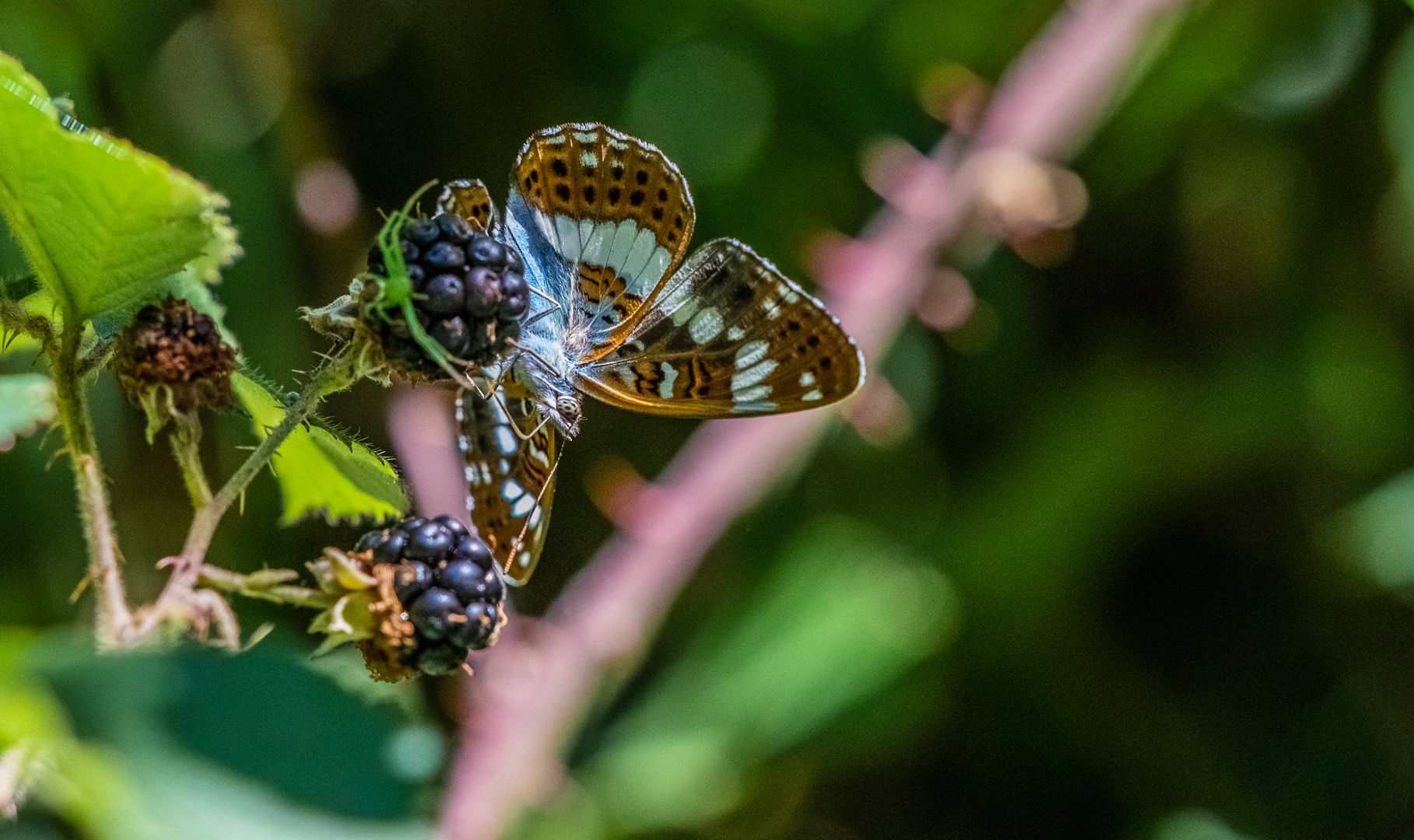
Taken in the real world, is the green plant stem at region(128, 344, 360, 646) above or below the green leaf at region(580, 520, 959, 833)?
above

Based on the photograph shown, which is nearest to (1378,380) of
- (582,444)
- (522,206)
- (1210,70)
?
(1210,70)

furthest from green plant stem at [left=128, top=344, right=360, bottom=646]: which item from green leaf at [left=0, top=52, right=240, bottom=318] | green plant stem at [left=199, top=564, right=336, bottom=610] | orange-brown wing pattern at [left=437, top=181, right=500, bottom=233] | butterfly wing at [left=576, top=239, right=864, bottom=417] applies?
butterfly wing at [left=576, top=239, right=864, bottom=417]

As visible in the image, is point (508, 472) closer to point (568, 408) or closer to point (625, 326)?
point (568, 408)

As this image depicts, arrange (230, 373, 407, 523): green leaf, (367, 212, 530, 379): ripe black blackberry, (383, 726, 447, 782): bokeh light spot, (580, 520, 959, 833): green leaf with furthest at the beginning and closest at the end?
1. (580, 520, 959, 833): green leaf
2. (383, 726, 447, 782): bokeh light spot
3. (230, 373, 407, 523): green leaf
4. (367, 212, 530, 379): ripe black blackberry

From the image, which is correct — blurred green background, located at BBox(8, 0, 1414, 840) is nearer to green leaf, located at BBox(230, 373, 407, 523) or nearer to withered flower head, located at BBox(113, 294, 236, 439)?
green leaf, located at BBox(230, 373, 407, 523)

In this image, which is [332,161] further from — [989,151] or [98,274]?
[98,274]

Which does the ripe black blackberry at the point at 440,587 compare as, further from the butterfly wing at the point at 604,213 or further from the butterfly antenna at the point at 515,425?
the butterfly wing at the point at 604,213
